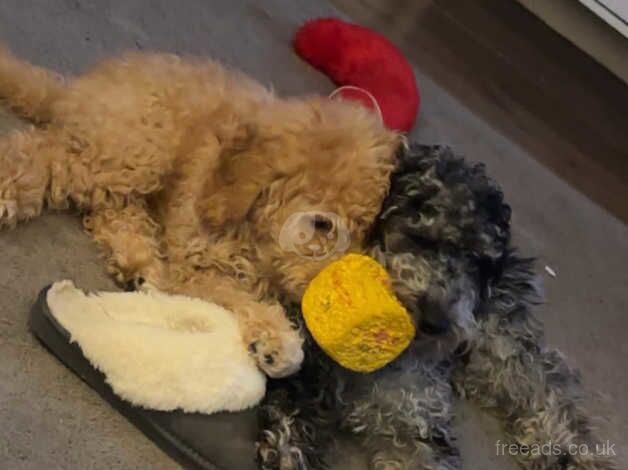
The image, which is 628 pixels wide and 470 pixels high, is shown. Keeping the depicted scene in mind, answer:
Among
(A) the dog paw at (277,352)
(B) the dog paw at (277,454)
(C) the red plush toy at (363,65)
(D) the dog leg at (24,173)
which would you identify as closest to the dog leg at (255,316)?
(A) the dog paw at (277,352)

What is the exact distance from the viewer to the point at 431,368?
1.78 m

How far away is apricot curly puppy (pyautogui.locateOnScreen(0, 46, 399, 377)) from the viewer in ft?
5.58

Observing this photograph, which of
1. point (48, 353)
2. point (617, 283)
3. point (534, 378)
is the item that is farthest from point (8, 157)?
point (617, 283)

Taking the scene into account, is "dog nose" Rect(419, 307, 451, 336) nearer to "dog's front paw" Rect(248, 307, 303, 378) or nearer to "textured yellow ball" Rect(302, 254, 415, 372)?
"textured yellow ball" Rect(302, 254, 415, 372)

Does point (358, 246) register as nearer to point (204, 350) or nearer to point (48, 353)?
point (204, 350)

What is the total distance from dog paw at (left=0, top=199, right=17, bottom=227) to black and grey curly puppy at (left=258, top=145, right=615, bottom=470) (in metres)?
0.54

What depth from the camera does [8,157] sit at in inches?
68.8

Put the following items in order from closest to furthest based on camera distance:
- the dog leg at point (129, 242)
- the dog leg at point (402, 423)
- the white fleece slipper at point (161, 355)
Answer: the white fleece slipper at point (161, 355)
the dog leg at point (402, 423)
the dog leg at point (129, 242)

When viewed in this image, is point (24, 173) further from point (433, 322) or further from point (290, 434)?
point (433, 322)

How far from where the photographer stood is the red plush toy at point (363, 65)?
233cm

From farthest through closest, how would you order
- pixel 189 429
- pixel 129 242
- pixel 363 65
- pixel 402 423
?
pixel 363 65 → pixel 129 242 → pixel 402 423 → pixel 189 429

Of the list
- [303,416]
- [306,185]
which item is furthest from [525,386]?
[306,185]

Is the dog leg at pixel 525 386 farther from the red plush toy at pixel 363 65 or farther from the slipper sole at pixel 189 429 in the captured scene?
the red plush toy at pixel 363 65

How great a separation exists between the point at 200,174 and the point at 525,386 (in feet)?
2.27
